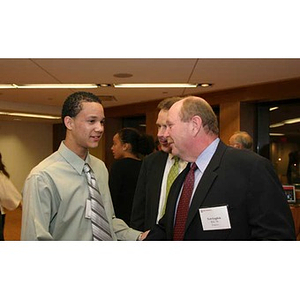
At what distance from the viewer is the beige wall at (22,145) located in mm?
8773

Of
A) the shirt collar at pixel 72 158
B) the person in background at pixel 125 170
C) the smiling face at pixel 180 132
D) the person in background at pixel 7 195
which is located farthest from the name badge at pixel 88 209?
the person in background at pixel 7 195

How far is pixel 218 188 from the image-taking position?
4.26 feet

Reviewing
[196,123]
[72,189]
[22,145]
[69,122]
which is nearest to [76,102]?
[69,122]

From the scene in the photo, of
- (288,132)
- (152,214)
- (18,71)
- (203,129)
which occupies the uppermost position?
(18,71)

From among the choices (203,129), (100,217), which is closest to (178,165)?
(203,129)

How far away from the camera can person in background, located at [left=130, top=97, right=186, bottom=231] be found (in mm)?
1910

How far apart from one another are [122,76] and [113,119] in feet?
11.4

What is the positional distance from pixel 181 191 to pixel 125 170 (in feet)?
3.95

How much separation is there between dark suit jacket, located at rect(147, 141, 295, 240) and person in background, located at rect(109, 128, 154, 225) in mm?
1338

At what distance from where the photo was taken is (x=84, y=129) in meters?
1.48

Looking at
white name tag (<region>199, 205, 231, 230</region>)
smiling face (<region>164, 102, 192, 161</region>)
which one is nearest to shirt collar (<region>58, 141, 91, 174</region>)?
smiling face (<region>164, 102, 192, 161</region>)

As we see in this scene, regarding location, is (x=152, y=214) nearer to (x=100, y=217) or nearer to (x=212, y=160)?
(x=100, y=217)

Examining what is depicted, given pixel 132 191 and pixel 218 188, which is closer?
pixel 218 188

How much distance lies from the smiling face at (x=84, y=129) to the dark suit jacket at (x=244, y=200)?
1.58 feet
